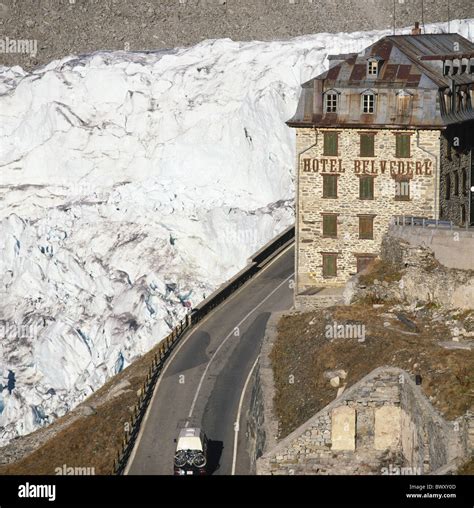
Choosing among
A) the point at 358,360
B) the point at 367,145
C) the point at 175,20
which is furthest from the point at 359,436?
the point at 175,20

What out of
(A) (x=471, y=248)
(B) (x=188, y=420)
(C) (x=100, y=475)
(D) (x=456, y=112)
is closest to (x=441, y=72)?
(D) (x=456, y=112)

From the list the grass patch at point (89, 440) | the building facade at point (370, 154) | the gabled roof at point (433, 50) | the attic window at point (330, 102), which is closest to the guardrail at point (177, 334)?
the grass patch at point (89, 440)

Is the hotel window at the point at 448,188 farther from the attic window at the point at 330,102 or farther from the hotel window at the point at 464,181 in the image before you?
the attic window at the point at 330,102

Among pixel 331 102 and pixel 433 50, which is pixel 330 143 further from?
pixel 433 50

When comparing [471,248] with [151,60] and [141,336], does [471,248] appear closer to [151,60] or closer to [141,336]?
[141,336]

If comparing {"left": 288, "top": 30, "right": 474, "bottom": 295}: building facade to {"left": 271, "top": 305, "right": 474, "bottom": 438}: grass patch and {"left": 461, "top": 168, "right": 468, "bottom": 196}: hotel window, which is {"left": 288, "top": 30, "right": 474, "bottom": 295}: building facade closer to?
{"left": 461, "top": 168, "right": 468, "bottom": 196}: hotel window
